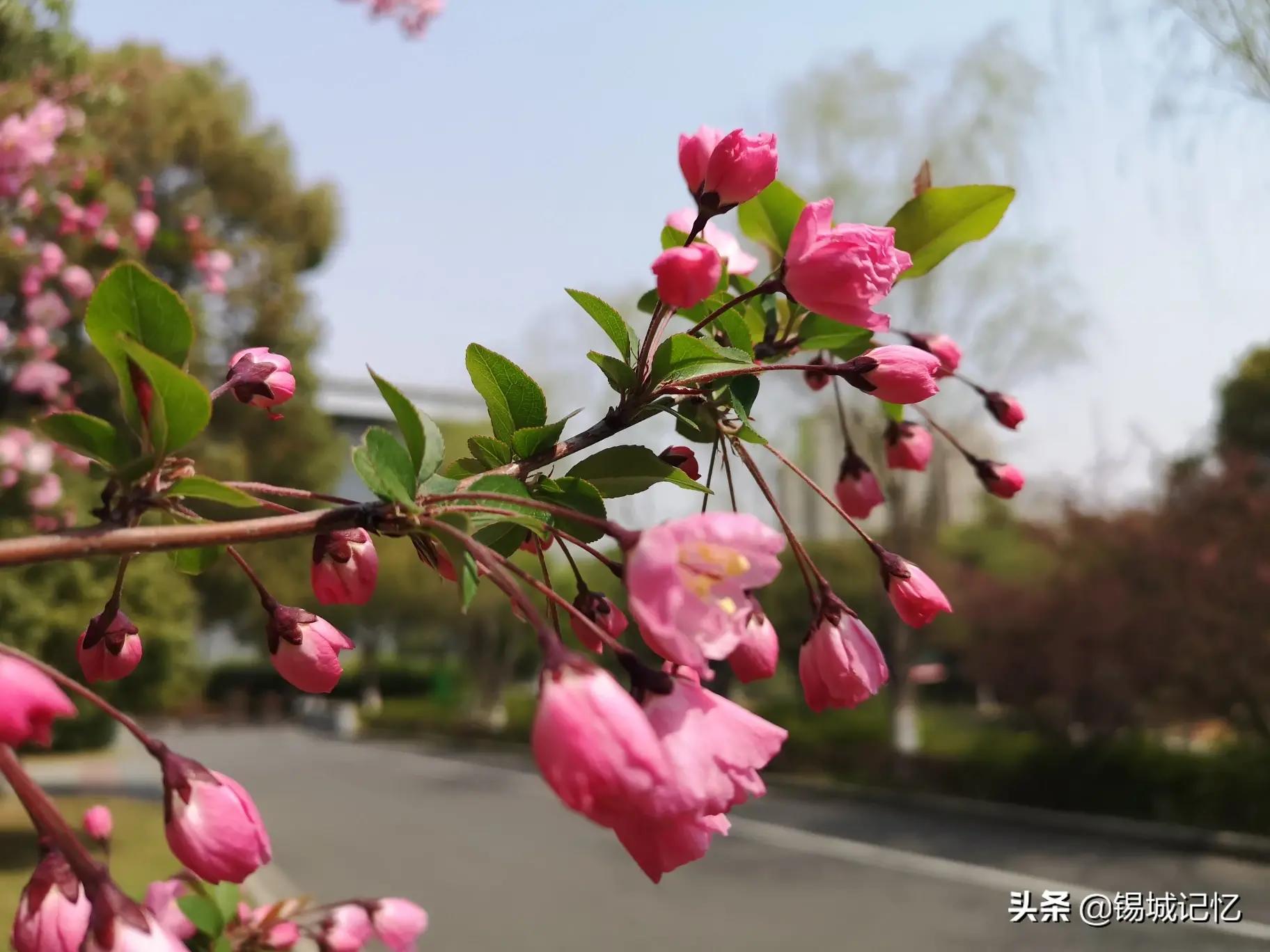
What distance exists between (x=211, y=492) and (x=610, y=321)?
317 millimetres

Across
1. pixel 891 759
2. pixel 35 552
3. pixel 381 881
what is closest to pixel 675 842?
pixel 35 552

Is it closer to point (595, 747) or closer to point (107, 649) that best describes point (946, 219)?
point (595, 747)

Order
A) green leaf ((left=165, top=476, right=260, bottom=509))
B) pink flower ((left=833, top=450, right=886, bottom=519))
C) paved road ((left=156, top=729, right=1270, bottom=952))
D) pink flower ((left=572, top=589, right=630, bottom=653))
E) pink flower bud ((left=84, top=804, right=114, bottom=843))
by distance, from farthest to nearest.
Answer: paved road ((left=156, top=729, right=1270, bottom=952))
pink flower bud ((left=84, top=804, right=114, bottom=843))
pink flower ((left=833, top=450, right=886, bottom=519))
pink flower ((left=572, top=589, right=630, bottom=653))
green leaf ((left=165, top=476, right=260, bottom=509))

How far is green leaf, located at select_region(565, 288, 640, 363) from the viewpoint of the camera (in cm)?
83

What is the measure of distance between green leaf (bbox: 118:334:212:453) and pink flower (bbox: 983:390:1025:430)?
95 centimetres

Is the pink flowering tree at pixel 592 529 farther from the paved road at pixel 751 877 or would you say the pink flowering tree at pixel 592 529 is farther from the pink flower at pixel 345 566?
the paved road at pixel 751 877

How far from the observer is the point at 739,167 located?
89 cm

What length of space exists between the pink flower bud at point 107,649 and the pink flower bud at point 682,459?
1.50ft

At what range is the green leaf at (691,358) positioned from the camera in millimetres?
806

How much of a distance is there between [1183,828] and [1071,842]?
3.18 feet

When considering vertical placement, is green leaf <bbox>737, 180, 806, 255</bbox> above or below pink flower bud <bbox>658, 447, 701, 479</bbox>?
above

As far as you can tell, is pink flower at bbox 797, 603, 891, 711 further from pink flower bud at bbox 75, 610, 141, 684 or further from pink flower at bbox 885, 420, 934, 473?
pink flower bud at bbox 75, 610, 141, 684

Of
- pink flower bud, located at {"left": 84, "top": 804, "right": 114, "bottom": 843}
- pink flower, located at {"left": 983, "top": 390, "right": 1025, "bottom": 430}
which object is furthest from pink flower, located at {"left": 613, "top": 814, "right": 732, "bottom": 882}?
pink flower bud, located at {"left": 84, "top": 804, "right": 114, "bottom": 843}

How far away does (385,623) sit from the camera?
91.9 feet
